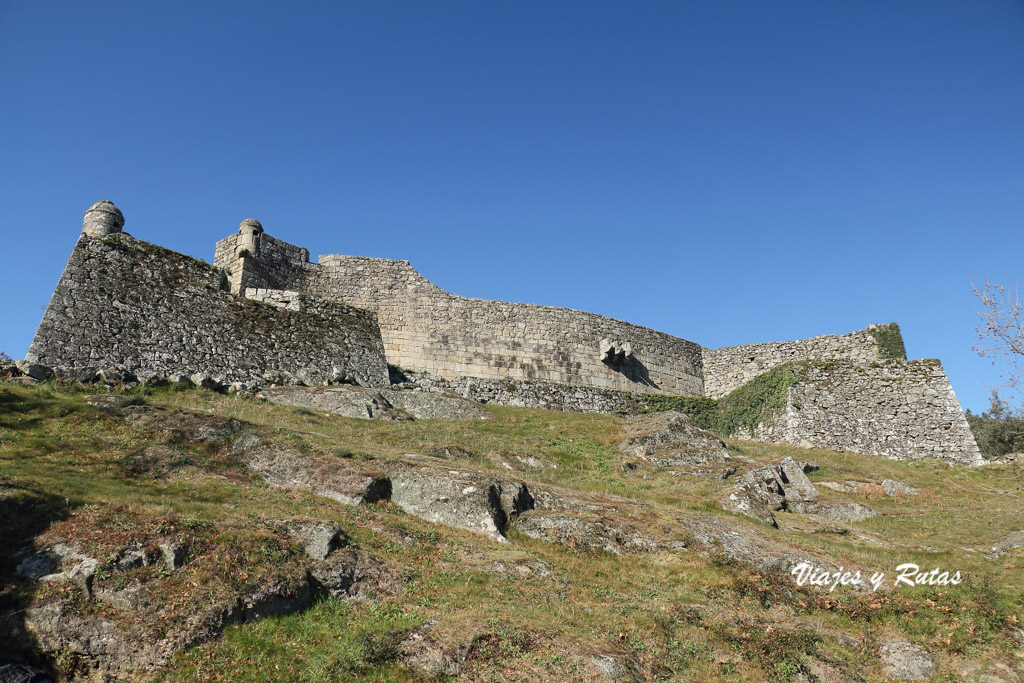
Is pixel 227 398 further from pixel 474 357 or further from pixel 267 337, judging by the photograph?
pixel 474 357

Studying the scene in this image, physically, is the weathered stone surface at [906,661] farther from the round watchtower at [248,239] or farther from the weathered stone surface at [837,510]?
the round watchtower at [248,239]

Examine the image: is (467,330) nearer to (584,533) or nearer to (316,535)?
(584,533)

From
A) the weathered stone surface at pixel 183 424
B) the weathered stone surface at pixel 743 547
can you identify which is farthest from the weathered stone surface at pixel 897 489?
the weathered stone surface at pixel 183 424

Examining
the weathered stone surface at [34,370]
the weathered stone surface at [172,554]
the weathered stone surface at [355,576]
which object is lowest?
the weathered stone surface at [355,576]

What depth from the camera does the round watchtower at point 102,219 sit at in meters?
27.6

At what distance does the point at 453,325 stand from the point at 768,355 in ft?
69.9

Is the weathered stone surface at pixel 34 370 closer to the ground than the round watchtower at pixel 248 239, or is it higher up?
closer to the ground

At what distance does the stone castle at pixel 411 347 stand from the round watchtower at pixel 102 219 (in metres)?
A: 0.05

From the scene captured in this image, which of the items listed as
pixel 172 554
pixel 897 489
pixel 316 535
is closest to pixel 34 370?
pixel 172 554

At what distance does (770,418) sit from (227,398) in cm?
2913

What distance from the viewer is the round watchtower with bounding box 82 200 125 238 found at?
27625 millimetres

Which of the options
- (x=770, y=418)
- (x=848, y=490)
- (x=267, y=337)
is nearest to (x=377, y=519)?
(x=267, y=337)

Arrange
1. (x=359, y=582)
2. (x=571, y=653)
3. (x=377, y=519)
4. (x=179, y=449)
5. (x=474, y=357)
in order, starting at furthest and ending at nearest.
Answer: (x=474, y=357), (x=179, y=449), (x=377, y=519), (x=359, y=582), (x=571, y=653)

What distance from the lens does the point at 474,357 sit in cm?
3647
